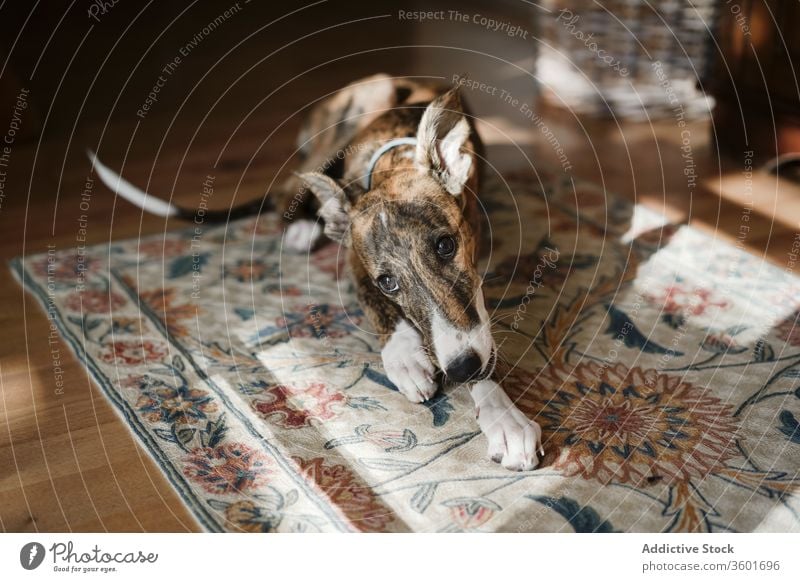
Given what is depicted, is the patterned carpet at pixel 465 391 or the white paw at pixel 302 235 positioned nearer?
the patterned carpet at pixel 465 391

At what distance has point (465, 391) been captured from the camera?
215 centimetres

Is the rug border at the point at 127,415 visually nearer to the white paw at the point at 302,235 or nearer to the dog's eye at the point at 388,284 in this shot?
the dog's eye at the point at 388,284

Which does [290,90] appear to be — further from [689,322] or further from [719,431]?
[719,431]

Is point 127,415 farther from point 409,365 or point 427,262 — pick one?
point 427,262

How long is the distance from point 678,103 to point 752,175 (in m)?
0.99

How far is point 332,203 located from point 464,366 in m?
0.60

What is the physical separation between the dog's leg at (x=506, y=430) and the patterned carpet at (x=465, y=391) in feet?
0.12

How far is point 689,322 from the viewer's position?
241 cm

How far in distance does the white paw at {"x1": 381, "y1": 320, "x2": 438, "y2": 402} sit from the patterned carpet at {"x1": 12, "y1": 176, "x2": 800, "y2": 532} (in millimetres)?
40

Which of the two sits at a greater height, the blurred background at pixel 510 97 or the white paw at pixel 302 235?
the blurred background at pixel 510 97

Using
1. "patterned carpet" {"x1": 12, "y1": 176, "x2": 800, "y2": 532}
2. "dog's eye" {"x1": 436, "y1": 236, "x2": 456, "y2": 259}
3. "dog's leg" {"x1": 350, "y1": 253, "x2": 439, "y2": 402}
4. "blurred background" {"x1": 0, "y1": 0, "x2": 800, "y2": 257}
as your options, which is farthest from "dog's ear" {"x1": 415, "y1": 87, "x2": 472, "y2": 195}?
"blurred background" {"x1": 0, "y1": 0, "x2": 800, "y2": 257}

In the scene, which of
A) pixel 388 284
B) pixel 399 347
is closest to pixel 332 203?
pixel 388 284

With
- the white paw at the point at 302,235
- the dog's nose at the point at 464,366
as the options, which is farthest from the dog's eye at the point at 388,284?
the white paw at the point at 302,235

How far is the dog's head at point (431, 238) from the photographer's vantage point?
6.21 feet
